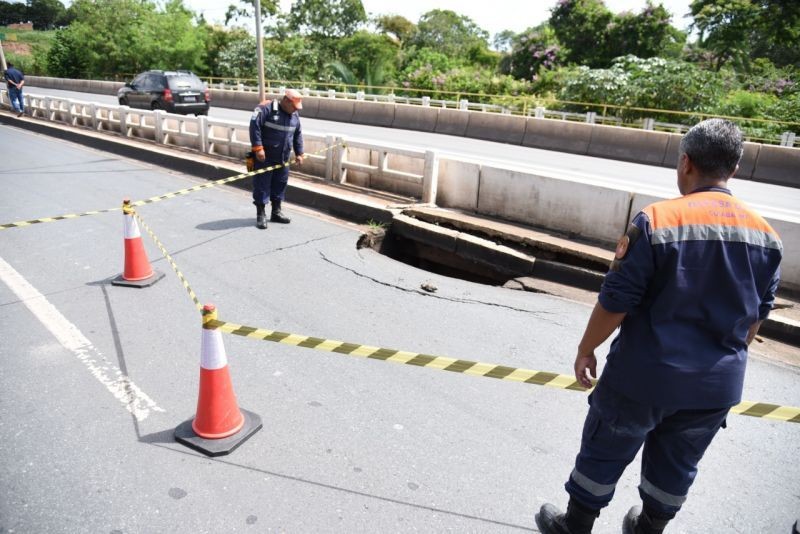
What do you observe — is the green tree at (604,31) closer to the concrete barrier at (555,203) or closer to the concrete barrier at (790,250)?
the concrete barrier at (555,203)

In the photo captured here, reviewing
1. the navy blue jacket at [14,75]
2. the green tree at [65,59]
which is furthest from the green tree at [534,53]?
the green tree at [65,59]

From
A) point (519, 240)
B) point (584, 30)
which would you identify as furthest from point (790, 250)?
point (584, 30)

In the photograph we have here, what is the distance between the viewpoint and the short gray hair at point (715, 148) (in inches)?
80.7

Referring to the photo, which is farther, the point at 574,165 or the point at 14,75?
the point at 14,75

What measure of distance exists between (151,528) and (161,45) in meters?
52.1

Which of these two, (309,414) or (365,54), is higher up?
(365,54)

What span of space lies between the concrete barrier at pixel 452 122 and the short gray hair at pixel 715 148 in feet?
58.5

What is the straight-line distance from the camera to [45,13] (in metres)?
124

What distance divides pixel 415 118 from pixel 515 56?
17.6m

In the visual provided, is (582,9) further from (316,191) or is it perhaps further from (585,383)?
(585,383)

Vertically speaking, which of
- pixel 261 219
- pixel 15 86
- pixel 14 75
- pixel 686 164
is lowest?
pixel 261 219

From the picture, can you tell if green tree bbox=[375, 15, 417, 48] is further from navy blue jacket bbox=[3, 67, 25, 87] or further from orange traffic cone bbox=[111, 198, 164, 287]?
orange traffic cone bbox=[111, 198, 164, 287]

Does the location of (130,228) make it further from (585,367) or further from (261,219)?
(585,367)

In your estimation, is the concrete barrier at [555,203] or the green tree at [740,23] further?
the green tree at [740,23]
